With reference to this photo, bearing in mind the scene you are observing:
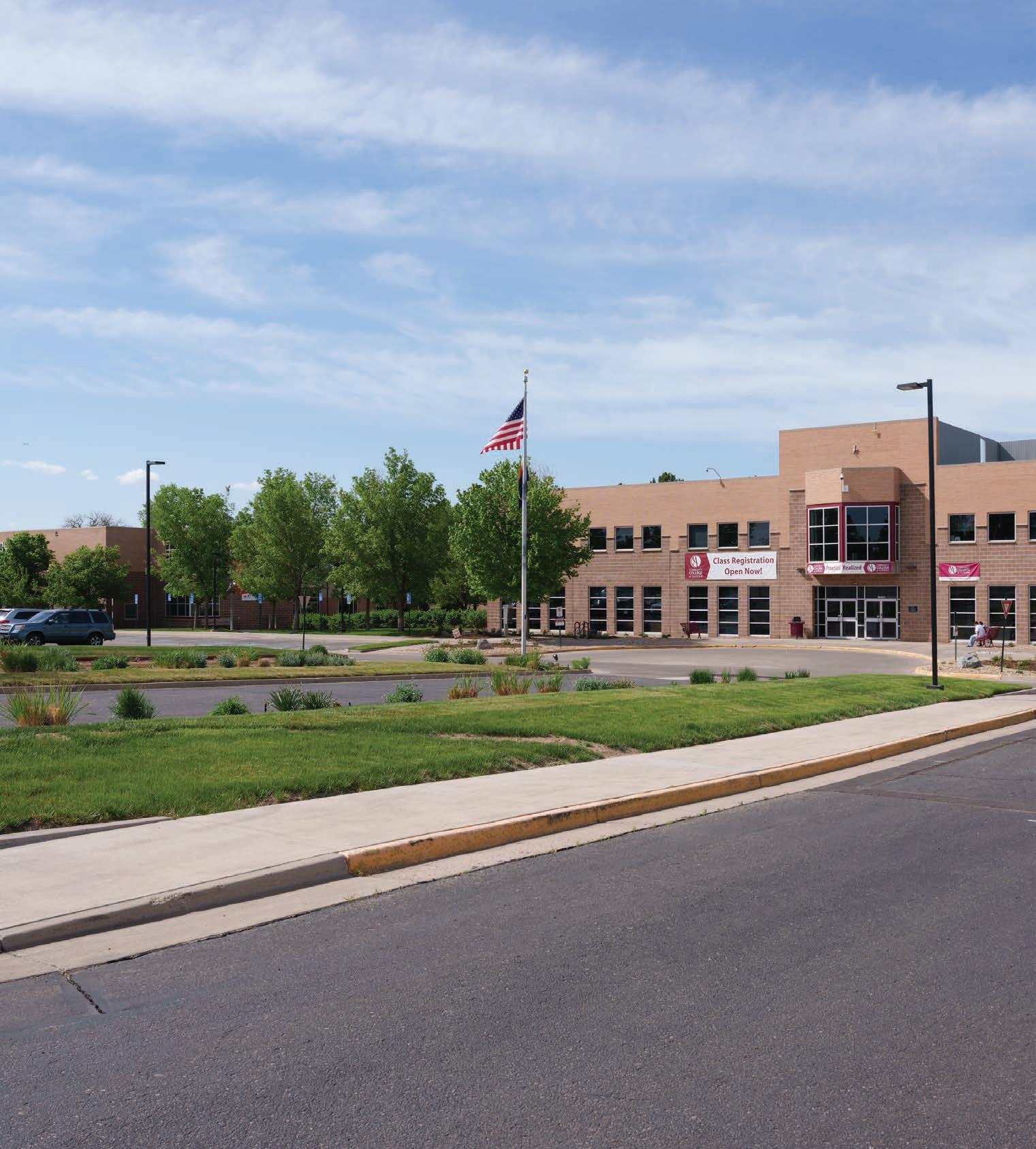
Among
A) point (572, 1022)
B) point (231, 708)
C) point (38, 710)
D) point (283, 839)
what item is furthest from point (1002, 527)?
point (572, 1022)

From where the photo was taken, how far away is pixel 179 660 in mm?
31094

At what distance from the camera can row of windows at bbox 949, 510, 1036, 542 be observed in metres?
52.0

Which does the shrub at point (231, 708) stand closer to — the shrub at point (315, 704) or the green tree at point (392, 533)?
the shrub at point (315, 704)

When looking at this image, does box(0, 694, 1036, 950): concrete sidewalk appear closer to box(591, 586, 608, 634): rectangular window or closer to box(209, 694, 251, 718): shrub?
box(209, 694, 251, 718): shrub

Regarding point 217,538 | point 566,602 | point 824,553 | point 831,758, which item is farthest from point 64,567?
point 831,758

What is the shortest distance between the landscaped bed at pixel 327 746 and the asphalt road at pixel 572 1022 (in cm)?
311

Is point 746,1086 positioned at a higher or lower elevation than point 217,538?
lower

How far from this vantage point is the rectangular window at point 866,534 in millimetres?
54750

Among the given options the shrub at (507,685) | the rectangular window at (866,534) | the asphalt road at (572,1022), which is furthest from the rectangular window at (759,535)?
the asphalt road at (572,1022)

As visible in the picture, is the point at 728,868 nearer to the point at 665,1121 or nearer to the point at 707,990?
the point at 707,990

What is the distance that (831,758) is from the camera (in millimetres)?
13727

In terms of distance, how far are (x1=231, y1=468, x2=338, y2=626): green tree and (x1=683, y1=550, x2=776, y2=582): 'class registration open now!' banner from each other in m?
29.4

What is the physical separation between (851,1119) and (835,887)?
357 centimetres

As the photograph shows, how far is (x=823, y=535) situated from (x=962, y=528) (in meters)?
6.70
